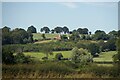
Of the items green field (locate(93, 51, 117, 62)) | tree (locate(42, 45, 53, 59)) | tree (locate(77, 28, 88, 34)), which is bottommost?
green field (locate(93, 51, 117, 62))

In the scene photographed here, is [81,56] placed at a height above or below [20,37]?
below

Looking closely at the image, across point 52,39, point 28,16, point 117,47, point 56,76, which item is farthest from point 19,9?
point 117,47

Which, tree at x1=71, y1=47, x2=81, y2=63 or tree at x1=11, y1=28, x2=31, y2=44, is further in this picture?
tree at x1=11, y1=28, x2=31, y2=44

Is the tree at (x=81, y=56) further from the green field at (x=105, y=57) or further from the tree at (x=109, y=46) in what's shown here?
the tree at (x=109, y=46)

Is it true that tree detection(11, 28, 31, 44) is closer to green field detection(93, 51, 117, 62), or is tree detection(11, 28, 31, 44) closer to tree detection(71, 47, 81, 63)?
tree detection(71, 47, 81, 63)

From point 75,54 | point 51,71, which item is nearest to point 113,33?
point 75,54

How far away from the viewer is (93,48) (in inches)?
321

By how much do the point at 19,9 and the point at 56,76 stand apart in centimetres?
168

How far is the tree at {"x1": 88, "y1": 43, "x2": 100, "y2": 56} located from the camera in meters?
8.12

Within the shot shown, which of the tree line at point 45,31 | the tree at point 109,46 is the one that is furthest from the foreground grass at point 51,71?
the tree line at point 45,31

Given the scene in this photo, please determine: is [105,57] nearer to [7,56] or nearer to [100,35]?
[100,35]

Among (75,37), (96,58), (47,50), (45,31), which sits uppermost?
(45,31)

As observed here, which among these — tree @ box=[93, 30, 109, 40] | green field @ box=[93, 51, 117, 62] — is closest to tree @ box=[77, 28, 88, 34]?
tree @ box=[93, 30, 109, 40]

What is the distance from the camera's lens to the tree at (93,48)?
320 inches
